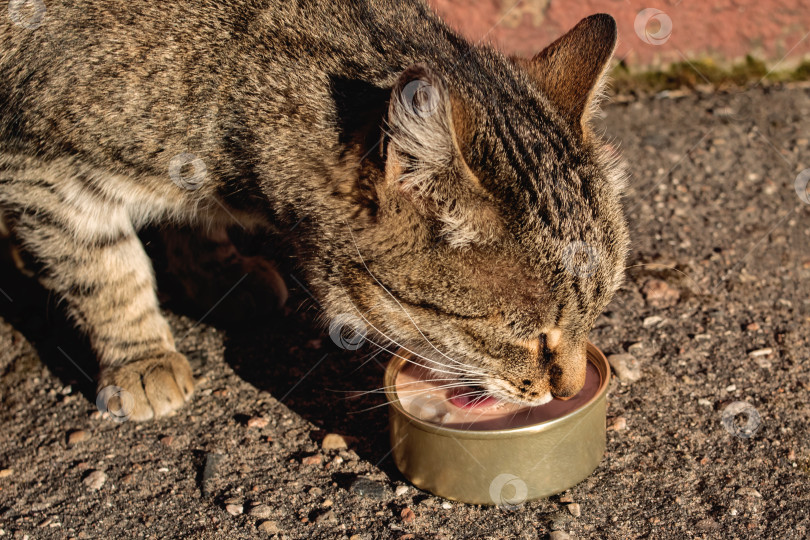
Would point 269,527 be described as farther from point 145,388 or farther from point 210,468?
point 145,388

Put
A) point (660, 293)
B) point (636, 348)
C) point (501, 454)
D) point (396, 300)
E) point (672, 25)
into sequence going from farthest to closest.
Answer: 1. point (672, 25)
2. point (660, 293)
3. point (636, 348)
4. point (396, 300)
5. point (501, 454)

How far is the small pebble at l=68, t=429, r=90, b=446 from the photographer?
10.1 feet

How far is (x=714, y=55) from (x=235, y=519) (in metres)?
4.10

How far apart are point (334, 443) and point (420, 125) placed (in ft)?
4.26

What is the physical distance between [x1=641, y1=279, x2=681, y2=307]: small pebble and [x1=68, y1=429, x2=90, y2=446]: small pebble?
228cm

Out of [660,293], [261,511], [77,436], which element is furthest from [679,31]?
[77,436]

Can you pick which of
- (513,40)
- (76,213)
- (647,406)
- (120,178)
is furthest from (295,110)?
(513,40)

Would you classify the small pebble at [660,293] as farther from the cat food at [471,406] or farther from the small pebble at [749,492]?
the small pebble at [749,492]

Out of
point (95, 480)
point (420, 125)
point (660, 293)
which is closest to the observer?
point (420, 125)

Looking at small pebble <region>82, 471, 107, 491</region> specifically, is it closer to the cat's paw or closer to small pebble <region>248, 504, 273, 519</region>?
the cat's paw

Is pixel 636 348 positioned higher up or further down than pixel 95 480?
higher up

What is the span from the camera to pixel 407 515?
2645 millimetres

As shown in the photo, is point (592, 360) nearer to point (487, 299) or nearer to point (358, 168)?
point (487, 299)

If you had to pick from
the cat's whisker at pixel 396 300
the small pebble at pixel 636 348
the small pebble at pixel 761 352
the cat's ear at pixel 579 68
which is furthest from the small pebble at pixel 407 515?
the small pebble at pixel 761 352
